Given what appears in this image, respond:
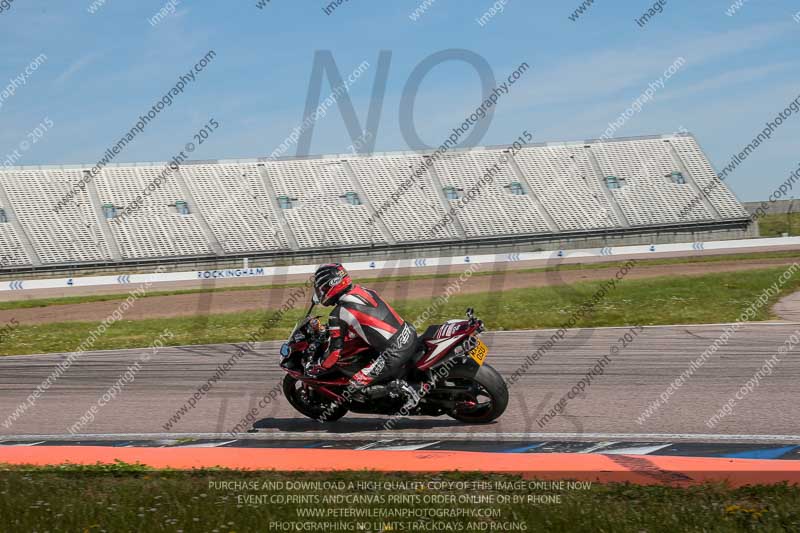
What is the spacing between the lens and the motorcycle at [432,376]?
8.73m

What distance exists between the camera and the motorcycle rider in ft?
28.8

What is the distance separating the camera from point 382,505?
5.67 m

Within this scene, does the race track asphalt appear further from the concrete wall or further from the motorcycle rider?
the concrete wall

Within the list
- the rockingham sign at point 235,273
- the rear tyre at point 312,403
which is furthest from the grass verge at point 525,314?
the rockingham sign at point 235,273

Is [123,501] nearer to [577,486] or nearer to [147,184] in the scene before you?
[577,486]

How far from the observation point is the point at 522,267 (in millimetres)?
35094

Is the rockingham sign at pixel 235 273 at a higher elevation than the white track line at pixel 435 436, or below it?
below

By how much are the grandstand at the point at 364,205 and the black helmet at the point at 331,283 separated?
3752 cm

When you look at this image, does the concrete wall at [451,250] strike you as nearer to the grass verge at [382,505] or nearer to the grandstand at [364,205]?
the grandstand at [364,205]

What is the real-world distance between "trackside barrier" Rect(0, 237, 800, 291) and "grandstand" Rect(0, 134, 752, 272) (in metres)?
7.83

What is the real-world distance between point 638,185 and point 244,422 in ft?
171

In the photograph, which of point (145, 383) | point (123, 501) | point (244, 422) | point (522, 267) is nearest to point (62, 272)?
point (522, 267)

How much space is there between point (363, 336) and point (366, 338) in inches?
1.5

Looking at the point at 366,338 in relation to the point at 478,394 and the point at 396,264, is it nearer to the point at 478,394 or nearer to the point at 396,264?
the point at 478,394
